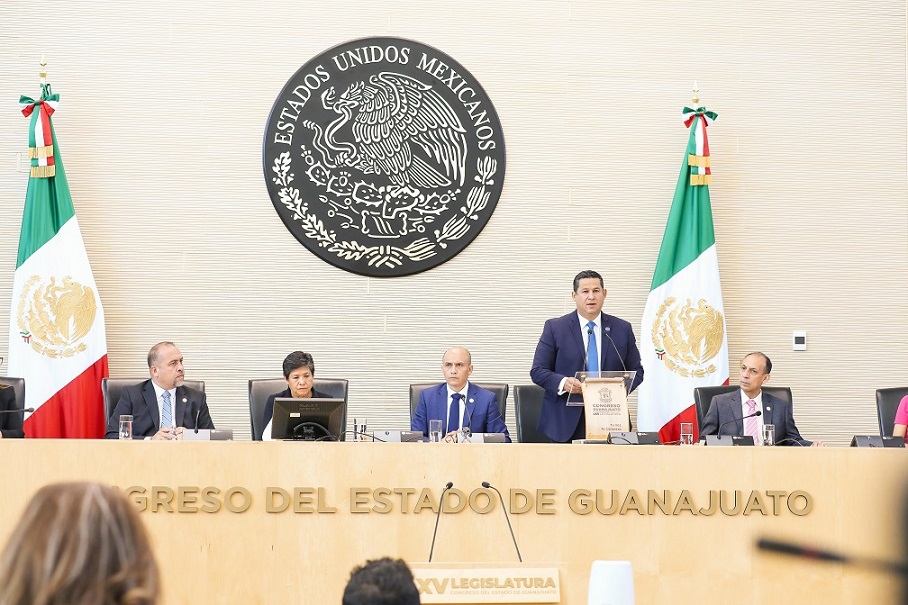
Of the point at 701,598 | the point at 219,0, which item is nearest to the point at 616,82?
the point at 219,0

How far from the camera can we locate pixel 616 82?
6.57m

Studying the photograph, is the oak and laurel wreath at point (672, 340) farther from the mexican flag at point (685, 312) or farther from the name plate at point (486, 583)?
the name plate at point (486, 583)

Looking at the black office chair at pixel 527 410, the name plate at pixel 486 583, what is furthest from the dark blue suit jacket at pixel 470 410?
the name plate at pixel 486 583

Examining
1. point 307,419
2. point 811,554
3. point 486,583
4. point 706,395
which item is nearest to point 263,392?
point 307,419

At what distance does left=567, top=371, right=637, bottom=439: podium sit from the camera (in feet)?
14.7

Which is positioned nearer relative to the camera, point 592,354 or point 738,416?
point 738,416

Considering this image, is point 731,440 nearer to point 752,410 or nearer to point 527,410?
point 752,410

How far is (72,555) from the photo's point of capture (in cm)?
115

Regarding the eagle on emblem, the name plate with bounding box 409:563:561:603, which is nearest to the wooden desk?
the name plate with bounding box 409:563:561:603

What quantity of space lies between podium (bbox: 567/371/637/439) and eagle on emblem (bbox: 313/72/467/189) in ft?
7.34

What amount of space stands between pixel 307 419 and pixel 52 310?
92.9 inches

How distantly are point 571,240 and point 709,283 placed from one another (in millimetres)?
850

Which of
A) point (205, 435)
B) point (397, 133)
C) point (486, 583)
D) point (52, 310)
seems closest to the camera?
point (486, 583)

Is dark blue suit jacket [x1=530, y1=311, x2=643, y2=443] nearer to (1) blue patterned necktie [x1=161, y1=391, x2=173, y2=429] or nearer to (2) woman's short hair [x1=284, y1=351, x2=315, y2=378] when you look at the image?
(2) woman's short hair [x1=284, y1=351, x2=315, y2=378]
